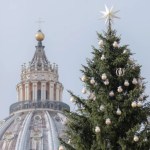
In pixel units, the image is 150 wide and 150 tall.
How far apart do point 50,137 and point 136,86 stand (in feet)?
238

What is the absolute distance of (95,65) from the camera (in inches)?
778

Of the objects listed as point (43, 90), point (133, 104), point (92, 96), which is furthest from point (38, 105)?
point (133, 104)

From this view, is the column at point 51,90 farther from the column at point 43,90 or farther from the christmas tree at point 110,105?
the christmas tree at point 110,105

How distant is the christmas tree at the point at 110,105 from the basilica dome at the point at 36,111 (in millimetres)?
69821

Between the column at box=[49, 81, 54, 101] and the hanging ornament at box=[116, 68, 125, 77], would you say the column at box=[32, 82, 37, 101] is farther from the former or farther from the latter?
the hanging ornament at box=[116, 68, 125, 77]

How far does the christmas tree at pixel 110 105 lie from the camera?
1883 cm

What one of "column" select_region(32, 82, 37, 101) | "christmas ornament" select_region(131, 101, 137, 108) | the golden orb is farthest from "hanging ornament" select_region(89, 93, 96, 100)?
"column" select_region(32, 82, 37, 101)

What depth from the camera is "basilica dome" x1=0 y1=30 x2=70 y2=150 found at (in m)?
91.7

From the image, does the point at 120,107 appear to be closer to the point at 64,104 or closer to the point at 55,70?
the point at 64,104

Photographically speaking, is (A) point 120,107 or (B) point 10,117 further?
(B) point 10,117

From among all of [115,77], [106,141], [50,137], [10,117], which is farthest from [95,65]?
[10,117]

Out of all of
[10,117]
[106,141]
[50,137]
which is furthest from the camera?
[10,117]

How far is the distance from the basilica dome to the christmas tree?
69.8 meters

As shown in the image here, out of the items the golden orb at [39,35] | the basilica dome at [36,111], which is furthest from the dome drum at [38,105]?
the golden orb at [39,35]
